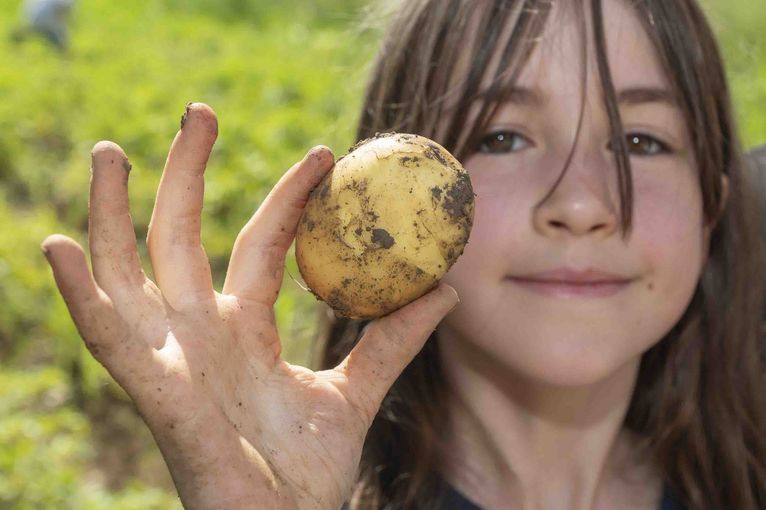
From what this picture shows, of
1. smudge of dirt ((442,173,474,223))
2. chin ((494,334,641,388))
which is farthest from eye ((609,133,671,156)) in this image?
smudge of dirt ((442,173,474,223))

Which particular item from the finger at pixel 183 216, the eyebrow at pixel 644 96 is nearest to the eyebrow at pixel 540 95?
the eyebrow at pixel 644 96

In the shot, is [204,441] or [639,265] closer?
[204,441]

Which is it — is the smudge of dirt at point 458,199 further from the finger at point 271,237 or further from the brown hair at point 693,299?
the brown hair at point 693,299

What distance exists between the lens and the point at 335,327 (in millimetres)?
2264

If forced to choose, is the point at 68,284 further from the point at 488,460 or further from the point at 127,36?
the point at 127,36

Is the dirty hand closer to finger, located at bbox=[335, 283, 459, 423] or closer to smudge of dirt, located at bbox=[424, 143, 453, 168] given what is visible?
finger, located at bbox=[335, 283, 459, 423]

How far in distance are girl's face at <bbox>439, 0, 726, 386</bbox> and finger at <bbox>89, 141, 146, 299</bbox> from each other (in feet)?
2.43

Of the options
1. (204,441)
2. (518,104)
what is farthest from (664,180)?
(204,441)

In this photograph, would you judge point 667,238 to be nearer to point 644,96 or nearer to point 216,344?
point 644,96

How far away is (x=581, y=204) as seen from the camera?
1.74m

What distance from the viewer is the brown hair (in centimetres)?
188

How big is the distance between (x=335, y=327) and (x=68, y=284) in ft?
3.64

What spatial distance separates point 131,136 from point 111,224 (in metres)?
3.97

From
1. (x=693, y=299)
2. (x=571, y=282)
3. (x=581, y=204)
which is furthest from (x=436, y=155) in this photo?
(x=693, y=299)
